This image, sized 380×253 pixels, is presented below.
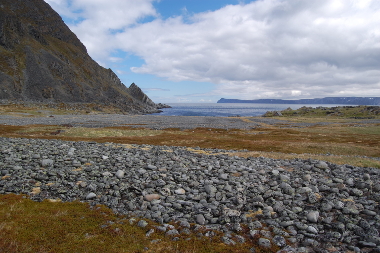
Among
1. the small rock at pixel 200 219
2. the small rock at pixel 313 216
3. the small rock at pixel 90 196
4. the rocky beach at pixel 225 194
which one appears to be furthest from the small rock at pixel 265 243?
the small rock at pixel 90 196

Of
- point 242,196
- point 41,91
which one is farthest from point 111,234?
point 41,91

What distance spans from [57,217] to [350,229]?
41.3 feet

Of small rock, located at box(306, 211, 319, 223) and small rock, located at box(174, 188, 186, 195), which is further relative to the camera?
small rock, located at box(174, 188, 186, 195)

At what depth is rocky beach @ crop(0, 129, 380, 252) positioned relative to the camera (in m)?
8.74

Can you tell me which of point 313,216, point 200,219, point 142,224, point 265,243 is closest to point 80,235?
point 142,224

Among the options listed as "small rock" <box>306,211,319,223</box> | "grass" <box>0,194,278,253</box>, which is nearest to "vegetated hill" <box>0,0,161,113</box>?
"grass" <box>0,194,278,253</box>

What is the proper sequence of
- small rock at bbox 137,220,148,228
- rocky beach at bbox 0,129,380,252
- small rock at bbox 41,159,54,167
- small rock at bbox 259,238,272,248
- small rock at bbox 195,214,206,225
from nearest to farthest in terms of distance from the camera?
small rock at bbox 259,238,272,248
rocky beach at bbox 0,129,380,252
small rock at bbox 137,220,148,228
small rock at bbox 195,214,206,225
small rock at bbox 41,159,54,167

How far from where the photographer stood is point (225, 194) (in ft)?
40.1

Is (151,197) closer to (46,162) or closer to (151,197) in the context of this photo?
(151,197)

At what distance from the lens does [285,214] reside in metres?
10.2

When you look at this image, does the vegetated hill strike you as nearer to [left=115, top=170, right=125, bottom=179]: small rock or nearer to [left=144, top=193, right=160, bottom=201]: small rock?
[left=115, top=170, right=125, bottom=179]: small rock

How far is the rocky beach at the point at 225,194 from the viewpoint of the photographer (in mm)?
8742

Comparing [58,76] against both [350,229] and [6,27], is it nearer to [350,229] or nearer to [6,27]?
[6,27]

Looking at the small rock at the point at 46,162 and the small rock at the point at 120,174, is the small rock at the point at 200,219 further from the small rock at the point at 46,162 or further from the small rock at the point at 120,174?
the small rock at the point at 46,162
